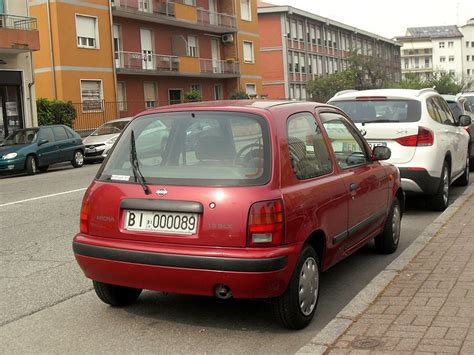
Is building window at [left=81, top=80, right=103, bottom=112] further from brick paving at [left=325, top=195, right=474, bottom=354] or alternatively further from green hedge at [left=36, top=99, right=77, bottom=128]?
brick paving at [left=325, top=195, right=474, bottom=354]

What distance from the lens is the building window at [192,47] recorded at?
41.8 m

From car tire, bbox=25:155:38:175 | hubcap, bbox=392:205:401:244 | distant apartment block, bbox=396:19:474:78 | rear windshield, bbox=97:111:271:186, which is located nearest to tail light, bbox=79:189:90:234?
rear windshield, bbox=97:111:271:186

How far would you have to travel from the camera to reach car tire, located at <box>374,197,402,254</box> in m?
6.36

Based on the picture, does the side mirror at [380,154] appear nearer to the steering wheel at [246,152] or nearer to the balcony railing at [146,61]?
the steering wheel at [246,152]

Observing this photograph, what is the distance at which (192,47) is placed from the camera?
1661 inches

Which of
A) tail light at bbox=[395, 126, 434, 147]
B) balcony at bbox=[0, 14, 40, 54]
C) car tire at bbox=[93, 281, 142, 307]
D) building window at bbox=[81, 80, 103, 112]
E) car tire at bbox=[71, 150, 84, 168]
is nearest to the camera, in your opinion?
car tire at bbox=[93, 281, 142, 307]

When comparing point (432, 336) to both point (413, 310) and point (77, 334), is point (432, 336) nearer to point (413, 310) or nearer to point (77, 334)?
point (413, 310)

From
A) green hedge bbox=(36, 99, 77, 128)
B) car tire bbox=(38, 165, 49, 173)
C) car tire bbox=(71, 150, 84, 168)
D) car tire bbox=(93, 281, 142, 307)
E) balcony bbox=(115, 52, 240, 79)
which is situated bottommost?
car tire bbox=(93, 281, 142, 307)

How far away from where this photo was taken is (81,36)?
32094 millimetres

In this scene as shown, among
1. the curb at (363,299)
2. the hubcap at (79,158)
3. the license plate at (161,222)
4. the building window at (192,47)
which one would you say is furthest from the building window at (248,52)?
the license plate at (161,222)

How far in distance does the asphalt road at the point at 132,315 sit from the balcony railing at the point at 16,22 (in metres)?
20.7

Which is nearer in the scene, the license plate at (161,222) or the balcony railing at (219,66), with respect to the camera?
the license plate at (161,222)

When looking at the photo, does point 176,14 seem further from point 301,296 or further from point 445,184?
point 301,296

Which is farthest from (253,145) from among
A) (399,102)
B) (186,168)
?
(399,102)
